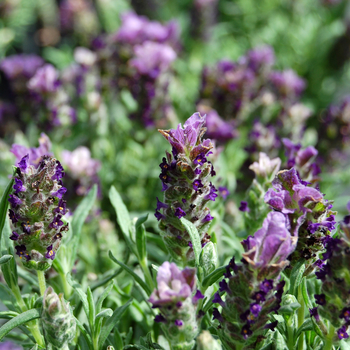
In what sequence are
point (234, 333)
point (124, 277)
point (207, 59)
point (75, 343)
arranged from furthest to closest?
1. point (207, 59)
2. point (124, 277)
3. point (75, 343)
4. point (234, 333)

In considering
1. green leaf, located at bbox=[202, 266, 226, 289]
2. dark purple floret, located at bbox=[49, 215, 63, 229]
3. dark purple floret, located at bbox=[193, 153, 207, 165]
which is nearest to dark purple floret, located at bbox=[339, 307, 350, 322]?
green leaf, located at bbox=[202, 266, 226, 289]

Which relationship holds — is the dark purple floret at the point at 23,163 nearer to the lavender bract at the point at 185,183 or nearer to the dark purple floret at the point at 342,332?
the lavender bract at the point at 185,183

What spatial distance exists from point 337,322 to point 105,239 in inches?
55.3

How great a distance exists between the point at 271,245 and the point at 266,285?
4.3 inches

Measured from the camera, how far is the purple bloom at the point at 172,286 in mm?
1108

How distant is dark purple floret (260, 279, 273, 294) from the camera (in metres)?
1.15

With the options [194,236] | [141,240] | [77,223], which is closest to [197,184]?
[194,236]

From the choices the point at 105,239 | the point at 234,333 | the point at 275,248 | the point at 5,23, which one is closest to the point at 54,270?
the point at 105,239

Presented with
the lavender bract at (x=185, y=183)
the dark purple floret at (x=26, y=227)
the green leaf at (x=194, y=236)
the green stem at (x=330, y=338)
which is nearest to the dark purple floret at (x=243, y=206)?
the lavender bract at (x=185, y=183)

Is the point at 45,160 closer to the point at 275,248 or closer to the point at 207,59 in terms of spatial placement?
the point at 275,248

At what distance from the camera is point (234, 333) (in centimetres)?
124

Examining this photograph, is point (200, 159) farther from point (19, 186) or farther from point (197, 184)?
point (19, 186)

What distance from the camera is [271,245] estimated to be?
1.13 m

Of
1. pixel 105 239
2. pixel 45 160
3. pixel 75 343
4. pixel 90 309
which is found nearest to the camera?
pixel 45 160
